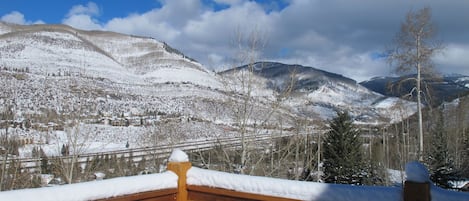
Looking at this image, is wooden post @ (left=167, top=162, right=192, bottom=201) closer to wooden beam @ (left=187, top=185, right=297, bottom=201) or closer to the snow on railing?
wooden beam @ (left=187, top=185, right=297, bottom=201)

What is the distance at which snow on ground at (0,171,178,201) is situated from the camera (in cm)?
187

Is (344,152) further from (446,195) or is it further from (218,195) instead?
(446,195)

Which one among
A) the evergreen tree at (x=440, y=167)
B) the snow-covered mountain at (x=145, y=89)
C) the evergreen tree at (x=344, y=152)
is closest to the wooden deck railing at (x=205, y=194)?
the snow-covered mountain at (x=145, y=89)

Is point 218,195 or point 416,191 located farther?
point 218,195

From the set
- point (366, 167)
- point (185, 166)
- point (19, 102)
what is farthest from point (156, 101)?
point (185, 166)

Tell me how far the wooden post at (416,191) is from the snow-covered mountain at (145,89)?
27.4ft

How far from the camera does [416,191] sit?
74.4 inches

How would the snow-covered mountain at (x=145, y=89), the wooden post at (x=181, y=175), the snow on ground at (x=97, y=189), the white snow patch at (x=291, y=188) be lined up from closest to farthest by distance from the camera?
the snow on ground at (x=97, y=189) → the white snow patch at (x=291, y=188) → the wooden post at (x=181, y=175) → the snow-covered mountain at (x=145, y=89)

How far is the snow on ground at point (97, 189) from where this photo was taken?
1.87 m

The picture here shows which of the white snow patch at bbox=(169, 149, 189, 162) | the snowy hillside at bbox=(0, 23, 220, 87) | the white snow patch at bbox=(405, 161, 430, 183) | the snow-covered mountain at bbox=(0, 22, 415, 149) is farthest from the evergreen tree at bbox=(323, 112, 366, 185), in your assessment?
the snowy hillside at bbox=(0, 23, 220, 87)

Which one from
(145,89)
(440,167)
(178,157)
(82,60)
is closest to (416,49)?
(440,167)

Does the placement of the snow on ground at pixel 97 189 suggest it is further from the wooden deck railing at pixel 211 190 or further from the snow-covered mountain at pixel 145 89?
the snow-covered mountain at pixel 145 89

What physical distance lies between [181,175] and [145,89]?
58.6 metres

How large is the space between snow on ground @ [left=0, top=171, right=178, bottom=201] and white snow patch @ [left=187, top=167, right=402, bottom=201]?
0.80ft
